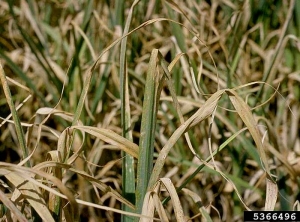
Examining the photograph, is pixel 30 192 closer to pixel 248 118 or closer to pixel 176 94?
pixel 248 118

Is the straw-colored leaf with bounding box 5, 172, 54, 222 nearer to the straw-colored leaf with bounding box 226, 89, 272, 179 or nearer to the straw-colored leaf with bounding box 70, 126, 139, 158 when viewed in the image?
the straw-colored leaf with bounding box 70, 126, 139, 158

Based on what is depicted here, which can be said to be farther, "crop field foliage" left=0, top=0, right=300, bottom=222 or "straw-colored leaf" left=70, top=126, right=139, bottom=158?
"crop field foliage" left=0, top=0, right=300, bottom=222

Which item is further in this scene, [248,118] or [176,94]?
[176,94]

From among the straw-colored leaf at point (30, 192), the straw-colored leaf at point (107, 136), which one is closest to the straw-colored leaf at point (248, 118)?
the straw-colored leaf at point (107, 136)

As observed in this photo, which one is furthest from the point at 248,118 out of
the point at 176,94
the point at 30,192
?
the point at 176,94

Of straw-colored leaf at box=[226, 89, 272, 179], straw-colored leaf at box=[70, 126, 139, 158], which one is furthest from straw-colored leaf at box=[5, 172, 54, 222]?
straw-colored leaf at box=[226, 89, 272, 179]

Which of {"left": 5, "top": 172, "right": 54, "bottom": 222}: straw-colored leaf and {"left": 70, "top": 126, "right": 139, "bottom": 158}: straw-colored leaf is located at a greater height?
{"left": 70, "top": 126, "right": 139, "bottom": 158}: straw-colored leaf

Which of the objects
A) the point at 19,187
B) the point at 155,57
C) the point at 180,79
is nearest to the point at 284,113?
the point at 180,79

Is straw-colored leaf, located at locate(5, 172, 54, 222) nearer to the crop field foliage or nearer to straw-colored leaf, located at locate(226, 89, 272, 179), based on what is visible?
the crop field foliage

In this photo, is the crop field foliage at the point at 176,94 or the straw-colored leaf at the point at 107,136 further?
the crop field foliage at the point at 176,94

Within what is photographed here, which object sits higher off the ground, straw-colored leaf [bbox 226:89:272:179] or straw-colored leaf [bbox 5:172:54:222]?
straw-colored leaf [bbox 226:89:272:179]

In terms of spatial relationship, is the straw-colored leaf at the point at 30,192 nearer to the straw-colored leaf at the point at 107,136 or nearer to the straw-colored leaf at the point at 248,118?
the straw-colored leaf at the point at 107,136
